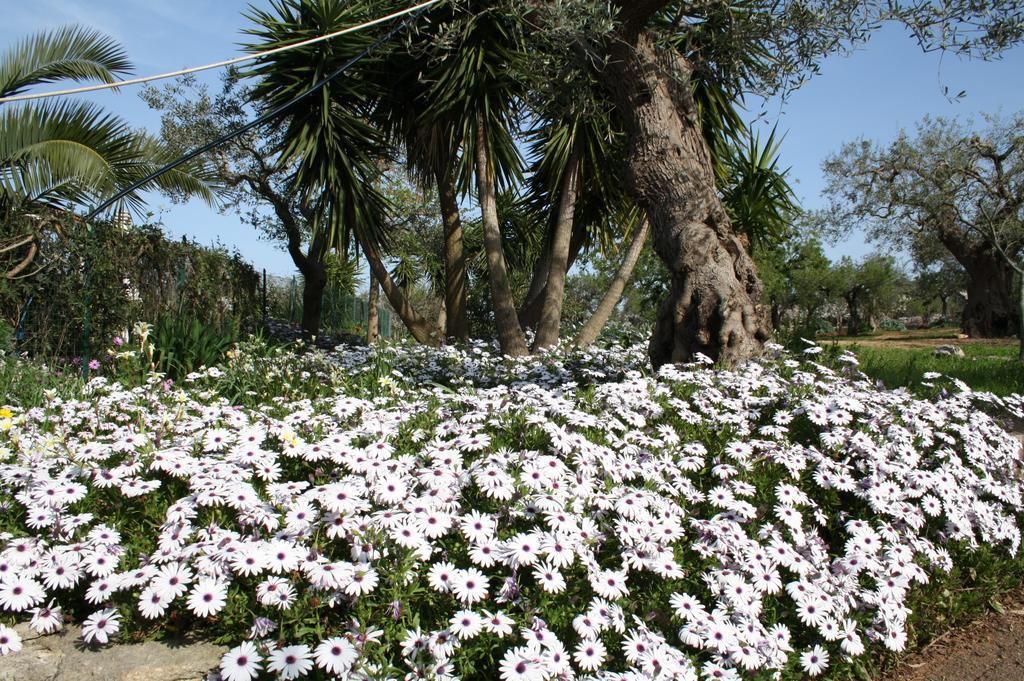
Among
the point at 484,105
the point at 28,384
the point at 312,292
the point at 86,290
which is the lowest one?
the point at 28,384

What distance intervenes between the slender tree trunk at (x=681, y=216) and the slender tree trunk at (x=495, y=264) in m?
2.31

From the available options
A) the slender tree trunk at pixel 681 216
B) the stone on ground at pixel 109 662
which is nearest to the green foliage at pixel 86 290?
the slender tree trunk at pixel 681 216

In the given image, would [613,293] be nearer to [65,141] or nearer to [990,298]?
[65,141]

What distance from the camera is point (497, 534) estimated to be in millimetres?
2506

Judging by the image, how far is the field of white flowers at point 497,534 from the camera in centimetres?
216

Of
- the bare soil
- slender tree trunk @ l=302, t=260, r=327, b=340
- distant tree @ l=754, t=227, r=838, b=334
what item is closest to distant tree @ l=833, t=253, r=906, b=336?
distant tree @ l=754, t=227, r=838, b=334

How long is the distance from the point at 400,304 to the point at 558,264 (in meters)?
2.18

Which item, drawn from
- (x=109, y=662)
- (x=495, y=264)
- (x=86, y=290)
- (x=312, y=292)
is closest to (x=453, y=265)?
(x=495, y=264)

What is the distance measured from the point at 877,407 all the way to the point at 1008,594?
107cm

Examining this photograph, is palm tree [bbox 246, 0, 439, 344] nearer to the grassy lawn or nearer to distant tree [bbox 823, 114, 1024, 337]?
the grassy lawn

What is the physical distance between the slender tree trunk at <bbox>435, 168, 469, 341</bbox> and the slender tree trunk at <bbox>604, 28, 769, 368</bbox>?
381 centimetres

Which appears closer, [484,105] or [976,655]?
[976,655]

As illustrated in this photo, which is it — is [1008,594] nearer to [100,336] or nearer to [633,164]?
[633,164]

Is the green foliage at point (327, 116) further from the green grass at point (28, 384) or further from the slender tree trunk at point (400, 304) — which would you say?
the green grass at point (28, 384)
